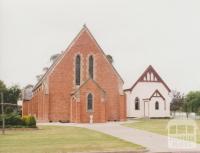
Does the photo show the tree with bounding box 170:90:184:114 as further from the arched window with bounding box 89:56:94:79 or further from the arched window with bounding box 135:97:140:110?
the arched window with bounding box 89:56:94:79

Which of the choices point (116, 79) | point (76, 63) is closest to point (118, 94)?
point (116, 79)

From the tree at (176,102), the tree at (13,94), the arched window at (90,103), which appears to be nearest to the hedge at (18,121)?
the arched window at (90,103)

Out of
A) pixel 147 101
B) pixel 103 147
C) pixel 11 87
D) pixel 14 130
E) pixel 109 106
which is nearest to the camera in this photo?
pixel 103 147

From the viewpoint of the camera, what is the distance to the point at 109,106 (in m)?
60.9

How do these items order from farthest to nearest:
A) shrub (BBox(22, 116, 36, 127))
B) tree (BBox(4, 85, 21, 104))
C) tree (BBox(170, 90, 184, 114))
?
tree (BBox(170, 90, 184, 114)), tree (BBox(4, 85, 21, 104)), shrub (BBox(22, 116, 36, 127))

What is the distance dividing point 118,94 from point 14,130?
81.9 feet

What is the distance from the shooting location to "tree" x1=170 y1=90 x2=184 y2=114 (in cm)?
9665

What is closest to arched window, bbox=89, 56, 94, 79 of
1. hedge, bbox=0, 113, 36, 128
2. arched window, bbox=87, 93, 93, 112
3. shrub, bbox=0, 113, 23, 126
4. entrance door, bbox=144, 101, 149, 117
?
arched window, bbox=87, 93, 93, 112

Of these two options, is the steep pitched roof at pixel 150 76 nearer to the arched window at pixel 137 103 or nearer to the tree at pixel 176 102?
the arched window at pixel 137 103

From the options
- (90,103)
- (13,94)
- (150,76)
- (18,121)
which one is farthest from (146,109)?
(18,121)

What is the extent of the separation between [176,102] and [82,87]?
48.0m

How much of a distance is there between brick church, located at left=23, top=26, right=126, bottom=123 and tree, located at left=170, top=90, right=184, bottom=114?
3686 cm

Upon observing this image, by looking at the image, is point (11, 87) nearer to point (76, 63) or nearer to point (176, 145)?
point (76, 63)

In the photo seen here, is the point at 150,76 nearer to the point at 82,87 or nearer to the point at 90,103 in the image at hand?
the point at 90,103
